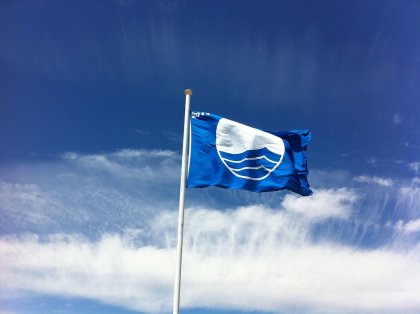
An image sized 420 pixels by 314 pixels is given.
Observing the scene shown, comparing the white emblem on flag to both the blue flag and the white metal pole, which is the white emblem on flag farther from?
the white metal pole

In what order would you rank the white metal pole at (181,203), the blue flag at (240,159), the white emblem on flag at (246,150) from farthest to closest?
the white emblem on flag at (246,150), the blue flag at (240,159), the white metal pole at (181,203)

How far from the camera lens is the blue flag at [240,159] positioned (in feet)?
67.4

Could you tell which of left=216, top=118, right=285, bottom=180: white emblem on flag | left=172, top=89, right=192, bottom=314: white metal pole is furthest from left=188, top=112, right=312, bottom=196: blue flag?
left=172, top=89, right=192, bottom=314: white metal pole

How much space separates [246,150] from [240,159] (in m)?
0.73

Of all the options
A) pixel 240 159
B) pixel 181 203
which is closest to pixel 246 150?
pixel 240 159

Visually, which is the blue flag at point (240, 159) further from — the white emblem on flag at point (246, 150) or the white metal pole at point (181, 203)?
the white metal pole at point (181, 203)

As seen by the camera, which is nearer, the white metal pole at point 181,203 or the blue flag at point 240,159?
the white metal pole at point 181,203

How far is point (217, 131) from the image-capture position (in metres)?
21.5

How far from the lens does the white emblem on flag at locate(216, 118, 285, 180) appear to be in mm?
21328

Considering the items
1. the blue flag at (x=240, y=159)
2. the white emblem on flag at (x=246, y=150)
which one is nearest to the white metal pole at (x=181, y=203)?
the blue flag at (x=240, y=159)

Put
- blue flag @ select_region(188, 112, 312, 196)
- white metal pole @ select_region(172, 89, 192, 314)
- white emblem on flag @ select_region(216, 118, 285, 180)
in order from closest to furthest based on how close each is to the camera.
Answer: white metal pole @ select_region(172, 89, 192, 314), blue flag @ select_region(188, 112, 312, 196), white emblem on flag @ select_region(216, 118, 285, 180)

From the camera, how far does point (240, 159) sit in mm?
21547

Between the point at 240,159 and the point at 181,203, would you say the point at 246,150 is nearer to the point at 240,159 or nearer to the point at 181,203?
the point at 240,159

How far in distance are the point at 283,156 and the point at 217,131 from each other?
4147 mm
